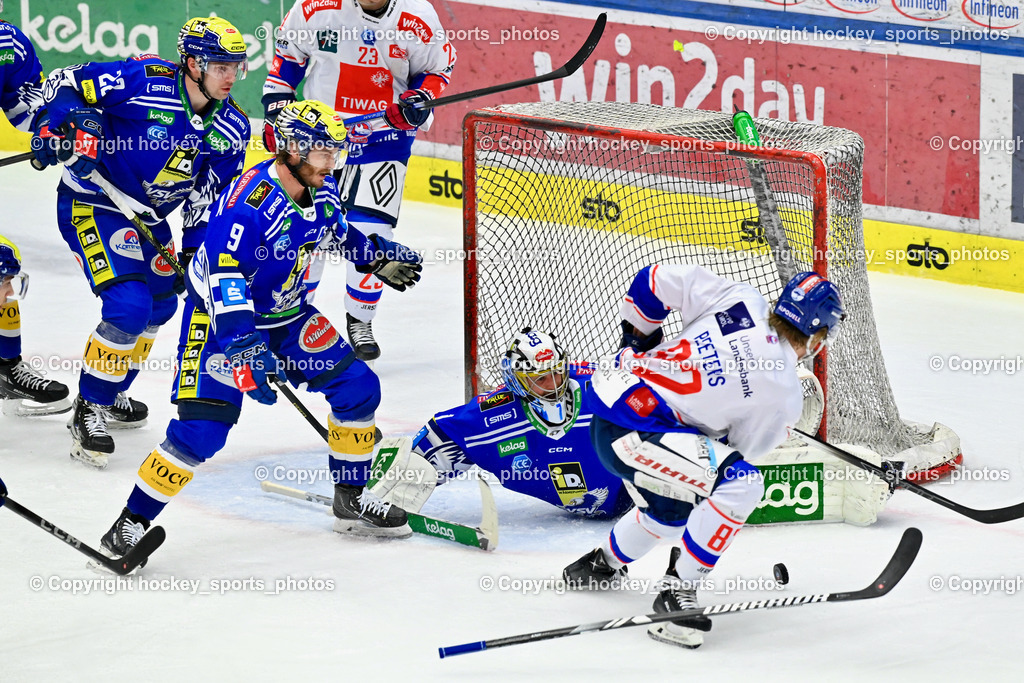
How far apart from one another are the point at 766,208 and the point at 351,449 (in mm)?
1734

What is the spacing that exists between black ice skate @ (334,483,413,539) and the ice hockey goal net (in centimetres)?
95

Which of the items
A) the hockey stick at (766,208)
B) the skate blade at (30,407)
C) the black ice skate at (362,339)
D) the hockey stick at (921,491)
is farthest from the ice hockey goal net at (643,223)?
the skate blade at (30,407)

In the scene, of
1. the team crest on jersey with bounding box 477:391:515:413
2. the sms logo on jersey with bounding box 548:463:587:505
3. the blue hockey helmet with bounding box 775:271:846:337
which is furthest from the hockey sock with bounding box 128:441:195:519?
the blue hockey helmet with bounding box 775:271:846:337

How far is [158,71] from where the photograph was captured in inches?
212

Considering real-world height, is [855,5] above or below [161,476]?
above

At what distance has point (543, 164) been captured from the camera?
6.52 meters

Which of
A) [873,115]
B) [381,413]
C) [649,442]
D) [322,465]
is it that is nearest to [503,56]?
[873,115]

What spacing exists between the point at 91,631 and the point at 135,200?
5.91ft

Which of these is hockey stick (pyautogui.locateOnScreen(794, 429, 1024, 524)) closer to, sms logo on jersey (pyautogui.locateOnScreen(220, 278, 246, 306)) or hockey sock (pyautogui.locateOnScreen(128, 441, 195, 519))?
sms logo on jersey (pyautogui.locateOnScreen(220, 278, 246, 306))

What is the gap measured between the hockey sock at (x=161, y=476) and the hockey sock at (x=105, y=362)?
0.97 metres

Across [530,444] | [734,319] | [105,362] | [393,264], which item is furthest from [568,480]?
[105,362]

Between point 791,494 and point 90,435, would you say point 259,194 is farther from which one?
point 791,494

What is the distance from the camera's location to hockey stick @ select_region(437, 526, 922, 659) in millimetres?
3979

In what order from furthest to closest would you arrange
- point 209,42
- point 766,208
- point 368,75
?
point 368,75 < point 766,208 < point 209,42
